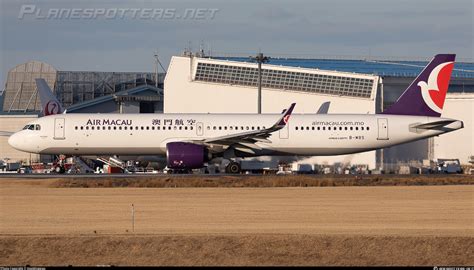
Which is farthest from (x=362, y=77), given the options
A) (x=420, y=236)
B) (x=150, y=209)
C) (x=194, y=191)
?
(x=420, y=236)

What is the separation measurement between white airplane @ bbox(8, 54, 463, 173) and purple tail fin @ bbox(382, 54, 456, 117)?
0.07 m

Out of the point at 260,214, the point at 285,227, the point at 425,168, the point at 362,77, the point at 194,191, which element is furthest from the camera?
the point at 362,77

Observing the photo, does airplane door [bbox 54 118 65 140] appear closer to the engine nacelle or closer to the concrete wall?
the engine nacelle

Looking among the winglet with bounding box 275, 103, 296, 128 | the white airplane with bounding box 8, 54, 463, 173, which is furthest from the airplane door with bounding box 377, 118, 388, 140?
the winglet with bounding box 275, 103, 296, 128

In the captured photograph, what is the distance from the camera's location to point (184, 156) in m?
55.1

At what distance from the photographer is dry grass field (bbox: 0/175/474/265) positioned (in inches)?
965

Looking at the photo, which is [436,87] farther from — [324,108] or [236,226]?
[236,226]

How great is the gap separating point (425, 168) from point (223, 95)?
24958mm

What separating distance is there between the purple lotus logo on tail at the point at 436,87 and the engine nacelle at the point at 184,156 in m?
15.5

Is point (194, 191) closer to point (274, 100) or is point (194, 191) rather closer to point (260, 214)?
point (260, 214)

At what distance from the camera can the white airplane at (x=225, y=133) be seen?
5684 centimetres

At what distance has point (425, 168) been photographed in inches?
2603

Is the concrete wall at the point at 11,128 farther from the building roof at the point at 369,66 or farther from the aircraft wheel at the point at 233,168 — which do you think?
the aircraft wheel at the point at 233,168

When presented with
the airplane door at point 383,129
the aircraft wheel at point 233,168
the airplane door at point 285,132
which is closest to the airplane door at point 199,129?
the aircraft wheel at point 233,168
